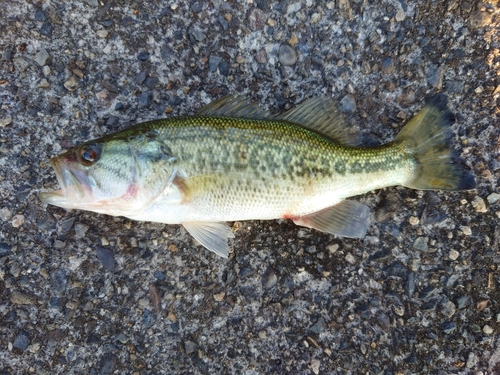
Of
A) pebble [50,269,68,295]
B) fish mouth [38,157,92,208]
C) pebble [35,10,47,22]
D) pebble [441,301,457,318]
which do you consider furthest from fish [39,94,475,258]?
pebble [35,10,47,22]

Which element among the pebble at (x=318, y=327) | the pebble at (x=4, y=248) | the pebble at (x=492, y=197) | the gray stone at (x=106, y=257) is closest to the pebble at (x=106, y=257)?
the gray stone at (x=106, y=257)

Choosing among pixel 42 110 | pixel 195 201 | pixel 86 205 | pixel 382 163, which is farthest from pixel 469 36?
pixel 42 110

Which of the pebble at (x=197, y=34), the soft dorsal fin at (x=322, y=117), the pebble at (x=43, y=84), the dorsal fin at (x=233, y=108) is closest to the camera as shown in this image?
the dorsal fin at (x=233, y=108)

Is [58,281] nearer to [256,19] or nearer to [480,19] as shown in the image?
[256,19]

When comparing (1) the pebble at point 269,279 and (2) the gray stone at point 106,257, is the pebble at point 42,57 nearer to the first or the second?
(2) the gray stone at point 106,257

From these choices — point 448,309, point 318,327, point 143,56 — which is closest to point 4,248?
point 143,56

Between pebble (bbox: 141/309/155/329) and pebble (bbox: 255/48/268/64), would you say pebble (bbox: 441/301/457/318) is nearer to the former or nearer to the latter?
pebble (bbox: 141/309/155/329)
